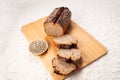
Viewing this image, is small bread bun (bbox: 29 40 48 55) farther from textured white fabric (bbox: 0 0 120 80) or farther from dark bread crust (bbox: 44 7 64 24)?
dark bread crust (bbox: 44 7 64 24)

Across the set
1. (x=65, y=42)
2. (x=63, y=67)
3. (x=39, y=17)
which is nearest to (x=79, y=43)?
(x=65, y=42)

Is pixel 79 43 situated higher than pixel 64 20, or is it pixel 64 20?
pixel 64 20

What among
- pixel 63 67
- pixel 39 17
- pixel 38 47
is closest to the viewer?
pixel 63 67

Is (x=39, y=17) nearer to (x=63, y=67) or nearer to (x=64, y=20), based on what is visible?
(x=64, y=20)

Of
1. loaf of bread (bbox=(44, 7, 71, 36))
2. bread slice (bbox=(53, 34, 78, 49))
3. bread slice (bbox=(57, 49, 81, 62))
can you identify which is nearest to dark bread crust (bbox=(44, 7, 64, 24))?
loaf of bread (bbox=(44, 7, 71, 36))

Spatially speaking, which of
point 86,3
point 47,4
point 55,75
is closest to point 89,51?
point 55,75

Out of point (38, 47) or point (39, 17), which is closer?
point (38, 47)
